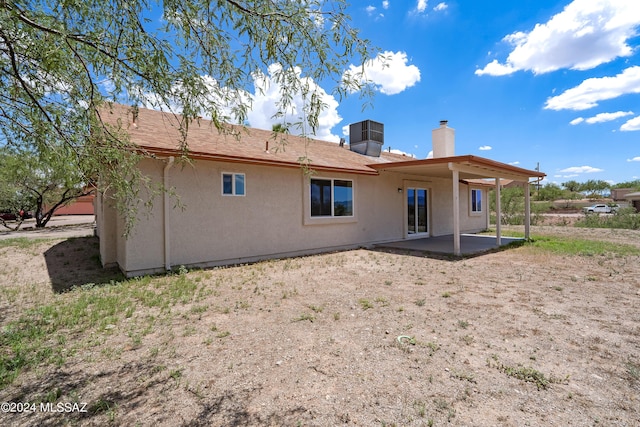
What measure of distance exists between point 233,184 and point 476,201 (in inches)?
562

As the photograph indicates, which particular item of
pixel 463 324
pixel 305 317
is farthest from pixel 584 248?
pixel 305 317

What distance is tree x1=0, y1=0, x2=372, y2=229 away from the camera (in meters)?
2.74

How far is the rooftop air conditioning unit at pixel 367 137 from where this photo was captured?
47.3 ft

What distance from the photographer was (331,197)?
10.0m

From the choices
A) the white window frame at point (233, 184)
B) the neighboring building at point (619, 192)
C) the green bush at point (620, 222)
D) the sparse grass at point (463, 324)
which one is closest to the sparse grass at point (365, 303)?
the sparse grass at point (463, 324)

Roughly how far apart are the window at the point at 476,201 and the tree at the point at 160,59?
15623mm

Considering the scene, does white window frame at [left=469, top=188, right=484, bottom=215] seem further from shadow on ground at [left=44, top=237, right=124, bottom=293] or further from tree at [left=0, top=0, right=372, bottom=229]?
shadow on ground at [left=44, top=237, right=124, bottom=293]

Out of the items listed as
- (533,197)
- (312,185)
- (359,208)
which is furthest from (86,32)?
(533,197)

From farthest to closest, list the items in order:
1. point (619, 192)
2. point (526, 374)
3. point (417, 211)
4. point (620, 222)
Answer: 1. point (619, 192)
2. point (620, 222)
3. point (417, 211)
4. point (526, 374)

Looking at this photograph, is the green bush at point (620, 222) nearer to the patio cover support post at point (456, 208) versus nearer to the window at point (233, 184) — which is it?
the patio cover support post at point (456, 208)

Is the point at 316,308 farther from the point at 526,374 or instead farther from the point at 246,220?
the point at 246,220

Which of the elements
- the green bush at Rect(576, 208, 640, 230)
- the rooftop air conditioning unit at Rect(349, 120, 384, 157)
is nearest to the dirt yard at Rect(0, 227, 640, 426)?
the rooftop air conditioning unit at Rect(349, 120, 384, 157)

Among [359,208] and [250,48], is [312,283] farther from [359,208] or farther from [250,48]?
[359,208]

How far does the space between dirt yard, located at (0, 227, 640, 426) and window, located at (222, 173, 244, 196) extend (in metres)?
2.44
